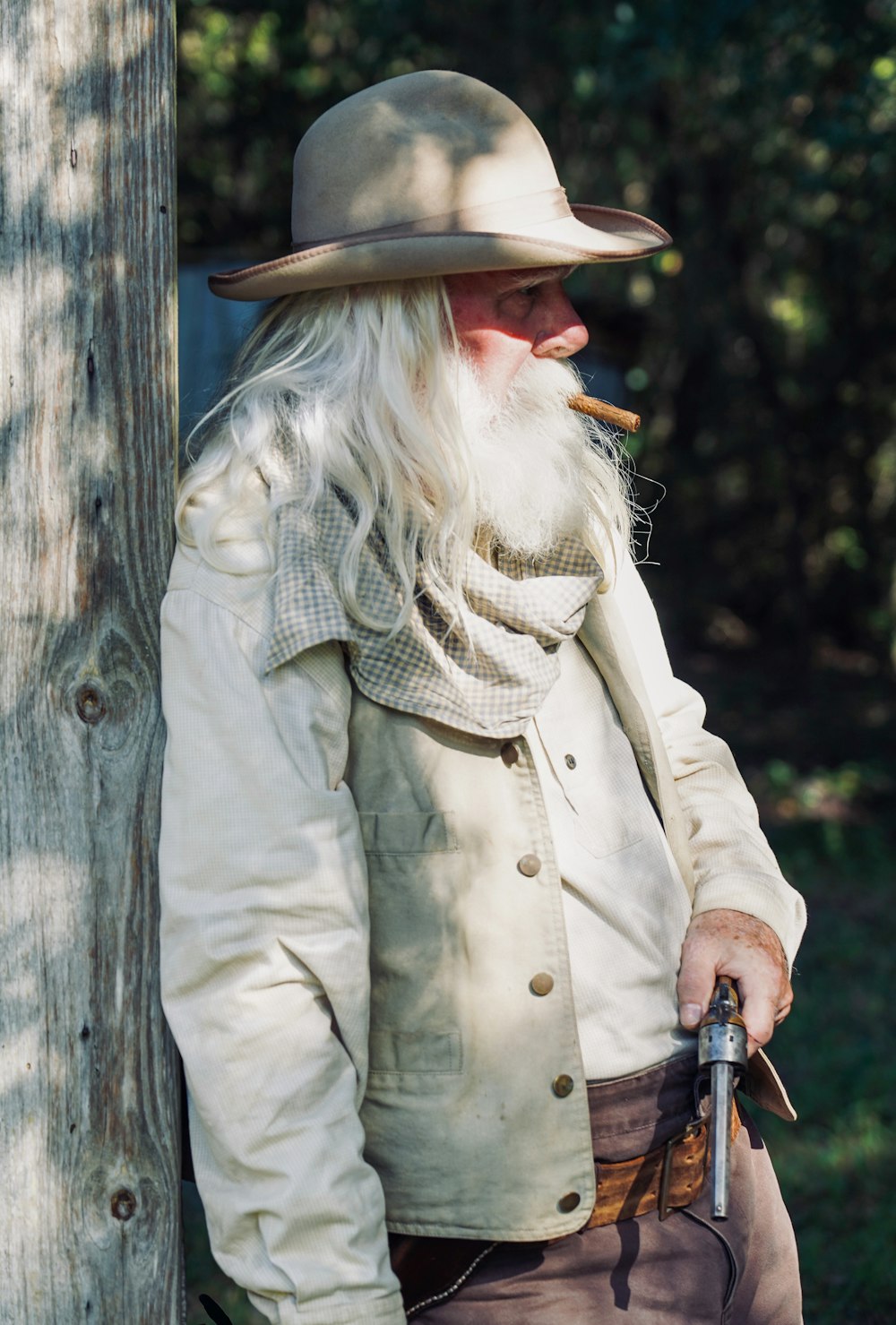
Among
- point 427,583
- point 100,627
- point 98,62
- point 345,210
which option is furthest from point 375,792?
point 98,62

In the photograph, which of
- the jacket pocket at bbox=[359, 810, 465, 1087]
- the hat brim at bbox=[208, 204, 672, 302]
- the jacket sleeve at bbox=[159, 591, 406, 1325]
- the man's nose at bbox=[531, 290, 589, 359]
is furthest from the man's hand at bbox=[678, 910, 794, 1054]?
the hat brim at bbox=[208, 204, 672, 302]

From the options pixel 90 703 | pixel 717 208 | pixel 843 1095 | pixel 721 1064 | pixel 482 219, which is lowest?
pixel 843 1095

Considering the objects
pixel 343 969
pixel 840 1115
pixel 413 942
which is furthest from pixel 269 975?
pixel 840 1115

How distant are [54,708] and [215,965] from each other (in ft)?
1.13

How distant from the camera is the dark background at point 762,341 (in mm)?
4730

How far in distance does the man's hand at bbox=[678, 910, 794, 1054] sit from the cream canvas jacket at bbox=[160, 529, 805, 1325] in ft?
0.77

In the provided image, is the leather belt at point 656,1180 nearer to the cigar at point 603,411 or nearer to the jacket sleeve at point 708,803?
the jacket sleeve at point 708,803

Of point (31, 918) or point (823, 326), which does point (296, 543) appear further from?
point (823, 326)

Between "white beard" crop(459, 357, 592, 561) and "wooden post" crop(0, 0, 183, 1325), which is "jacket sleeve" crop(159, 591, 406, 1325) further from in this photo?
"white beard" crop(459, 357, 592, 561)

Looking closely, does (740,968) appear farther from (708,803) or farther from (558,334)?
(558,334)

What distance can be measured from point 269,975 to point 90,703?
0.37 m

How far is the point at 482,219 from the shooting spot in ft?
5.63

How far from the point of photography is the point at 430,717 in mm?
1554

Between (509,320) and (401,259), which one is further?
(509,320)
